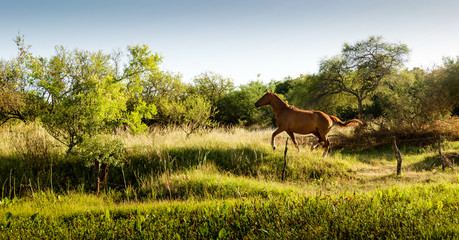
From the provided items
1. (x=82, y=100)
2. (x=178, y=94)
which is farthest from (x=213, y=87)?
(x=82, y=100)

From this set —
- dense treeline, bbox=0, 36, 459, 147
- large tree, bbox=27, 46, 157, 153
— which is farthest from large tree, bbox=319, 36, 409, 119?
large tree, bbox=27, 46, 157, 153

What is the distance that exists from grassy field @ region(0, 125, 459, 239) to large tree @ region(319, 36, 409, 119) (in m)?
10.1

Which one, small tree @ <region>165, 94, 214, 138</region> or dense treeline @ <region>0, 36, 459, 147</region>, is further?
small tree @ <region>165, 94, 214, 138</region>

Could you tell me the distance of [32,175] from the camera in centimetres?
790

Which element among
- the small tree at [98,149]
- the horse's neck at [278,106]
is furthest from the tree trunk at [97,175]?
the horse's neck at [278,106]

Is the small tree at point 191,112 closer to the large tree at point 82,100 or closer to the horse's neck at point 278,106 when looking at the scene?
the horse's neck at point 278,106

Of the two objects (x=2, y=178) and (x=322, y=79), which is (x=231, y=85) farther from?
(x=2, y=178)

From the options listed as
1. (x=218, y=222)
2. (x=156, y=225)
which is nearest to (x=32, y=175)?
(x=156, y=225)

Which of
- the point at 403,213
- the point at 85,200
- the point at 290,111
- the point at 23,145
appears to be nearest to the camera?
the point at 403,213

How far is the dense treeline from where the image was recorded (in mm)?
7109

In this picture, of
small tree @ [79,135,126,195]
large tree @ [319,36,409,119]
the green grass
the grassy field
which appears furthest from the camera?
large tree @ [319,36,409,119]

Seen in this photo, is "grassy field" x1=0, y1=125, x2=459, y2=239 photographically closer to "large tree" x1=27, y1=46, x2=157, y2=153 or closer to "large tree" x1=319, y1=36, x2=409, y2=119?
"large tree" x1=27, y1=46, x2=157, y2=153

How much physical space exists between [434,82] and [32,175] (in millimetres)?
20906

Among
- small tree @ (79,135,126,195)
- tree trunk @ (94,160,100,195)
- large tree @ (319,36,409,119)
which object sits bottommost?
tree trunk @ (94,160,100,195)
